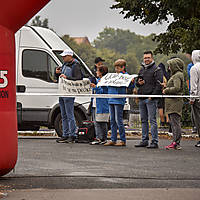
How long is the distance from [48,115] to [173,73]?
3.82 metres

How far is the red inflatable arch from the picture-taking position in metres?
6.60

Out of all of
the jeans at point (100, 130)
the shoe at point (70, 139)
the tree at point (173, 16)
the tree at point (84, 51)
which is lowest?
the shoe at point (70, 139)

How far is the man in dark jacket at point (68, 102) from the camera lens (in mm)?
12602

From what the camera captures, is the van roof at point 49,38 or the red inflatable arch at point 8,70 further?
the van roof at point 49,38

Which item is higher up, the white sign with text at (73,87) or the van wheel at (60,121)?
the white sign with text at (73,87)

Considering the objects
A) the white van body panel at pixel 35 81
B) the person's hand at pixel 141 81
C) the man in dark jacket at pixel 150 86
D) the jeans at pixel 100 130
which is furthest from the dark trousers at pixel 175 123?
the white van body panel at pixel 35 81

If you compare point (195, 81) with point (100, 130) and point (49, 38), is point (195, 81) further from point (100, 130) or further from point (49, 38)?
point (49, 38)

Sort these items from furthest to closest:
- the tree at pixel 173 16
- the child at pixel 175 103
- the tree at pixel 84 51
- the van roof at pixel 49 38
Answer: the tree at pixel 84 51 → the tree at pixel 173 16 → the van roof at pixel 49 38 → the child at pixel 175 103

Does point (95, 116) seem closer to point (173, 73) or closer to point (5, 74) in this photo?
point (173, 73)

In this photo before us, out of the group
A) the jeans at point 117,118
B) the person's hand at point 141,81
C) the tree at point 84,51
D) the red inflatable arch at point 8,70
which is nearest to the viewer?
the red inflatable arch at point 8,70

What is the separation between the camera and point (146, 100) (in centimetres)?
1144

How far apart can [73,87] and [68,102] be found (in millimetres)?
400

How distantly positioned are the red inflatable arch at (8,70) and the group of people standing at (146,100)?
4.94 metres

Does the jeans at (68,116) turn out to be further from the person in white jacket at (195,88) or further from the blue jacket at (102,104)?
the person in white jacket at (195,88)
